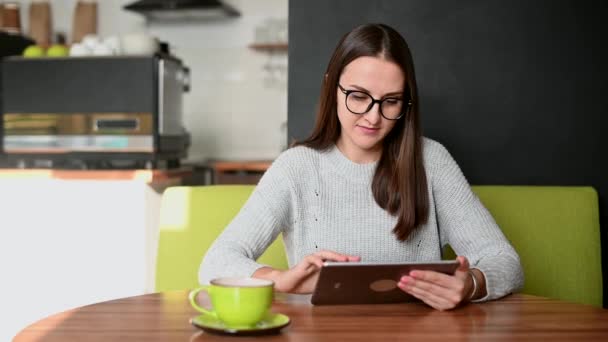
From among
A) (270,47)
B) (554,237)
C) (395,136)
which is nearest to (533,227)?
(554,237)

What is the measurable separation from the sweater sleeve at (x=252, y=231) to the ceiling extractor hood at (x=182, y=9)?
3.93 m

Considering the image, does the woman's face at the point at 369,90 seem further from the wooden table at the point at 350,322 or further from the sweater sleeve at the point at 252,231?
the wooden table at the point at 350,322

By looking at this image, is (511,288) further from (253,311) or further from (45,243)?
(45,243)

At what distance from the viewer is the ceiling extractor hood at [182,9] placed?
17.6 feet

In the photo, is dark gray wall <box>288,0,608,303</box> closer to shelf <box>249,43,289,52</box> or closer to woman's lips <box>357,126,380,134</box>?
woman's lips <box>357,126,380,134</box>

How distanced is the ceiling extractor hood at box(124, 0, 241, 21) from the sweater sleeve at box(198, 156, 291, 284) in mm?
3928

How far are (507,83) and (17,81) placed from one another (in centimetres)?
219

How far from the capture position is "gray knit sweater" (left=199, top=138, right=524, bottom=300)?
1.58m

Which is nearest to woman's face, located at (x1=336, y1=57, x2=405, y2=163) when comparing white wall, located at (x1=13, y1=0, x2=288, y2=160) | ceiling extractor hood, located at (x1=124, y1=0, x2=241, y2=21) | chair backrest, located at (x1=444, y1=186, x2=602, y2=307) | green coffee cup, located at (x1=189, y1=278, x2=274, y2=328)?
chair backrest, located at (x1=444, y1=186, x2=602, y2=307)

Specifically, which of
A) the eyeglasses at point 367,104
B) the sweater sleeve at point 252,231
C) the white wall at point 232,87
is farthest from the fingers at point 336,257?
the white wall at point 232,87

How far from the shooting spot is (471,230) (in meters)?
1.61

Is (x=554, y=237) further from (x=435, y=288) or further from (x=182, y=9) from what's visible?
(x=182, y=9)

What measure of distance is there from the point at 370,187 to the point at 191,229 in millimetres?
494

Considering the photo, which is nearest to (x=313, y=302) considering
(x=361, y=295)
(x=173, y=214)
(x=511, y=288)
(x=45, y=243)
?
(x=361, y=295)
